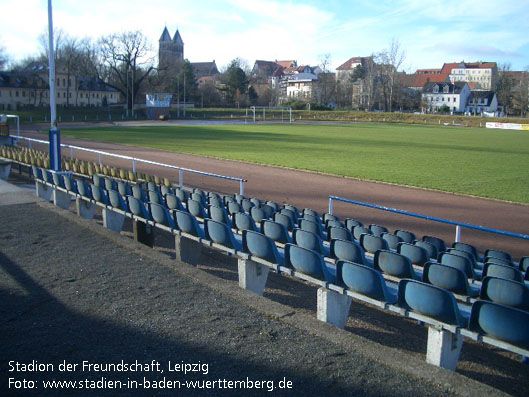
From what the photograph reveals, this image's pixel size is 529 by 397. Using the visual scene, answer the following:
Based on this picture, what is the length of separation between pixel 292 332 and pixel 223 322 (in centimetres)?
80

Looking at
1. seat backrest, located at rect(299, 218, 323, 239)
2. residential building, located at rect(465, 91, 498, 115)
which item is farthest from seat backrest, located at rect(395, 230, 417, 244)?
residential building, located at rect(465, 91, 498, 115)

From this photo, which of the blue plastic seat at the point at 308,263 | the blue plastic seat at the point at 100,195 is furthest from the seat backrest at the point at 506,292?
the blue plastic seat at the point at 100,195

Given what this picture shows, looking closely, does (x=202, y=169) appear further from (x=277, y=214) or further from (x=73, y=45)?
(x=73, y=45)

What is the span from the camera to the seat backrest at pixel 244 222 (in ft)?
27.9

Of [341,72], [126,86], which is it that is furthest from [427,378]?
[341,72]

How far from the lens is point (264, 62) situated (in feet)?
595

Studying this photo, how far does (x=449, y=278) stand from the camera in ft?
19.3

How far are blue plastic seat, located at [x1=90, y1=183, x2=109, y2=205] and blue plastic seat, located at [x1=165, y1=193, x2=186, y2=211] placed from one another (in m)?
1.31

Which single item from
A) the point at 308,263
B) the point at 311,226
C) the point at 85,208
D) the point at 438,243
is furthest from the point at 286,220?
the point at 85,208

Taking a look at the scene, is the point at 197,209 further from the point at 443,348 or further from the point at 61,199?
the point at 443,348

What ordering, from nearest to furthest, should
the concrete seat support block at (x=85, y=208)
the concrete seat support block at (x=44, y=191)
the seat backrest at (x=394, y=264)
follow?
the seat backrest at (x=394, y=264) → the concrete seat support block at (x=85, y=208) → the concrete seat support block at (x=44, y=191)

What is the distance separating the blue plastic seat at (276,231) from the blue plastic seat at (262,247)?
0.93 meters

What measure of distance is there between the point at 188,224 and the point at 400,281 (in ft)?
13.5

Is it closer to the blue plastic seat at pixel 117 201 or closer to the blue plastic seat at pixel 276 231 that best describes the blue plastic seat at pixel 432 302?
the blue plastic seat at pixel 276 231
